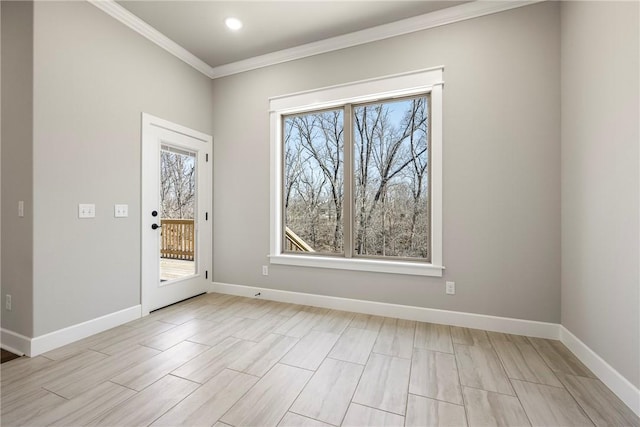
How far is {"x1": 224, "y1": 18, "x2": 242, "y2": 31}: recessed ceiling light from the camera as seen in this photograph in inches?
112

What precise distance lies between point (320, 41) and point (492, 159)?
88.3 inches

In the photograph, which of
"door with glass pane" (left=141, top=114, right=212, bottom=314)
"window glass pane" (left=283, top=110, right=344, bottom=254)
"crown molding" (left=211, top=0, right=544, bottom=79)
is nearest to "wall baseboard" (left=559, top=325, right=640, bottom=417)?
"window glass pane" (left=283, top=110, right=344, bottom=254)

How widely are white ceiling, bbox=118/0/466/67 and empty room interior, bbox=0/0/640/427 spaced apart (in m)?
0.03

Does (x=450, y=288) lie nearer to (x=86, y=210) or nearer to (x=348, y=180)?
(x=348, y=180)

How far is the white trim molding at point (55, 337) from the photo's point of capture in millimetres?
2148

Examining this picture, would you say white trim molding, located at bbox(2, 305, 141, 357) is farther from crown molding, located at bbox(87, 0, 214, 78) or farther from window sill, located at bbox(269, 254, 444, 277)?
crown molding, located at bbox(87, 0, 214, 78)

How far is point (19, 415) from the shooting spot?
59.4 inches

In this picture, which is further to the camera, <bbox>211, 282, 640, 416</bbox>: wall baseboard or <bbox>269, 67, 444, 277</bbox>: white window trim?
<bbox>269, 67, 444, 277</bbox>: white window trim

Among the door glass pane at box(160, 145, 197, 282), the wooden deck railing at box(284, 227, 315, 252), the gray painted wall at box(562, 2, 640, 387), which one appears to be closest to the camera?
the gray painted wall at box(562, 2, 640, 387)

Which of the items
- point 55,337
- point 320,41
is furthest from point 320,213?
point 55,337

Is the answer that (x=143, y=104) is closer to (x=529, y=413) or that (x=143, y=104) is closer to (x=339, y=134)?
(x=339, y=134)

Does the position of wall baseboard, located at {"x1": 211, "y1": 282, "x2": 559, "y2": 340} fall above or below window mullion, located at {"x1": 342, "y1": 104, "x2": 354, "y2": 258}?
below

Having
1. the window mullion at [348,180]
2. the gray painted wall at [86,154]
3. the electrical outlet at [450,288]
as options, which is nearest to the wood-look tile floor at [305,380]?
the electrical outlet at [450,288]

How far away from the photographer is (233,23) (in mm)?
2891
